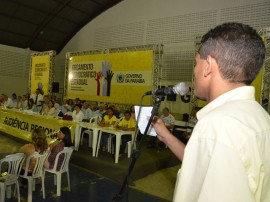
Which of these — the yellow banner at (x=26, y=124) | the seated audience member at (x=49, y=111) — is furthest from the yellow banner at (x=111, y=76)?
the yellow banner at (x=26, y=124)

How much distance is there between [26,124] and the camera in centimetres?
736

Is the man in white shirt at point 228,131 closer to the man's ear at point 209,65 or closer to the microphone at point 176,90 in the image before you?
the man's ear at point 209,65

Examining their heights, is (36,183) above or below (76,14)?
below

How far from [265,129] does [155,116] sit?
2.70 ft

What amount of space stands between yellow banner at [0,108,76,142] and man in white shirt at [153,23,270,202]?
550 cm

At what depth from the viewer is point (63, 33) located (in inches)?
618

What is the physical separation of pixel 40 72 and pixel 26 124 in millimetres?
5703

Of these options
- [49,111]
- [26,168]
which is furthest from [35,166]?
[49,111]

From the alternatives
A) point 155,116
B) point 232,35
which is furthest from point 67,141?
point 232,35

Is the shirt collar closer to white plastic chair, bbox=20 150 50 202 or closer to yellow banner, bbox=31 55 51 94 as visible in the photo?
white plastic chair, bbox=20 150 50 202

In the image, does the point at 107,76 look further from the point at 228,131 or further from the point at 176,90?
the point at 228,131

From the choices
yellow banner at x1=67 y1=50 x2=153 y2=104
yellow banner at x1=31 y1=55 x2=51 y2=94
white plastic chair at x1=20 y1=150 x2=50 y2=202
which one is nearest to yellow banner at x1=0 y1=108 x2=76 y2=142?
white plastic chair at x1=20 y1=150 x2=50 y2=202

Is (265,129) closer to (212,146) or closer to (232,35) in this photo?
(212,146)

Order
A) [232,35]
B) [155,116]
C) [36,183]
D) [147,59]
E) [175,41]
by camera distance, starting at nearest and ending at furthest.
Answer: [232,35] < [155,116] < [36,183] < [147,59] < [175,41]
